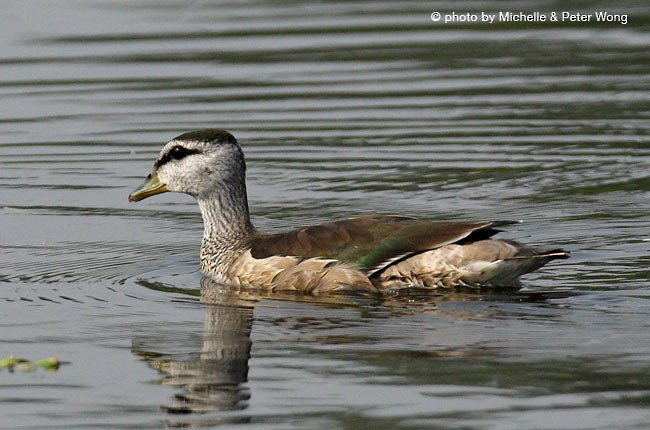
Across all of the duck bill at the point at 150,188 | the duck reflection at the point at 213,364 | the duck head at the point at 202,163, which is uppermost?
the duck head at the point at 202,163

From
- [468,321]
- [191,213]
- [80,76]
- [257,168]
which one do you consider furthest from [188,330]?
[80,76]

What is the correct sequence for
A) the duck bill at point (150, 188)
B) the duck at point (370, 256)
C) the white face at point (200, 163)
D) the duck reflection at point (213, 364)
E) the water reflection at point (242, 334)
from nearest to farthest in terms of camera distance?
the duck reflection at point (213, 364)
the water reflection at point (242, 334)
the duck at point (370, 256)
the white face at point (200, 163)
the duck bill at point (150, 188)

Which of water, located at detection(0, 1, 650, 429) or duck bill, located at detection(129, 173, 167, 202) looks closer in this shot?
water, located at detection(0, 1, 650, 429)

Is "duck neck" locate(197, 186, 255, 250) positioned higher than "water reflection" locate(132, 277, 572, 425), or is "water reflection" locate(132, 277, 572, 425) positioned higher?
"duck neck" locate(197, 186, 255, 250)

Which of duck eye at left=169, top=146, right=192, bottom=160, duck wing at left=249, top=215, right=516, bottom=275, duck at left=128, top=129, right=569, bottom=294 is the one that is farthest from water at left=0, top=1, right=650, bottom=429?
duck eye at left=169, top=146, right=192, bottom=160

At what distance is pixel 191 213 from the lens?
1393 cm

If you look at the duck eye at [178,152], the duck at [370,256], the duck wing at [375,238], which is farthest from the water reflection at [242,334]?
the duck eye at [178,152]

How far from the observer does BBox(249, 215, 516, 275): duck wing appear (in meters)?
10.6

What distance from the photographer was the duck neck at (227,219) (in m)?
11.8

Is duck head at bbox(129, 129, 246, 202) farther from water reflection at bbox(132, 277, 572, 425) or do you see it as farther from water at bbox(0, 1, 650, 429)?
water reflection at bbox(132, 277, 572, 425)

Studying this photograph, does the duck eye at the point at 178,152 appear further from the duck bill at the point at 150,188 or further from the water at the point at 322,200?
the water at the point at 322,200

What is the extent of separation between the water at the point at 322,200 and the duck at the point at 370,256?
0.64 feet

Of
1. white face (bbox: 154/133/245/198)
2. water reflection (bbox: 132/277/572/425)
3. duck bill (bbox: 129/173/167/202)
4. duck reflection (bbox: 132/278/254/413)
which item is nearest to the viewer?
duck reflection (bbox: 132/278/254/413)

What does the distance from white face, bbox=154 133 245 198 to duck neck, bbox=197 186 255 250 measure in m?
0.11
